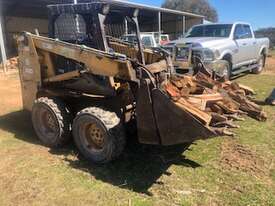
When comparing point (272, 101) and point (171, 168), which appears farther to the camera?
point (272, 101)

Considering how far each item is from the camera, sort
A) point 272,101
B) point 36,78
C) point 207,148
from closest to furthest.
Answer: point 207,148
point 36,78
point 272,101

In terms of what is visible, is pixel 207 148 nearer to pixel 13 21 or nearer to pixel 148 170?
pixel 148 170

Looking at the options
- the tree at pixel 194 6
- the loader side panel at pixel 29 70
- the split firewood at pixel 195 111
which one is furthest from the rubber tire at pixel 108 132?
the tree at pixel 194 6

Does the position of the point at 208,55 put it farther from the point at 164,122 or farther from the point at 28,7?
the point at 28,7

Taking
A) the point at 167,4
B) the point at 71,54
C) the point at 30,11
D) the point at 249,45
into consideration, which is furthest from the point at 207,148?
the point at 167,4

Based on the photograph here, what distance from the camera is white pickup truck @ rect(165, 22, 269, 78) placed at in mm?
9586

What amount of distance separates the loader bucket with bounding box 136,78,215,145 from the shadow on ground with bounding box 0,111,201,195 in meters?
0.51

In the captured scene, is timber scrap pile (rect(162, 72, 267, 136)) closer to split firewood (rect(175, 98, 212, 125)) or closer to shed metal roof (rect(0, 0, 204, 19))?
split firewood (rect(175, 98, 212, 125))

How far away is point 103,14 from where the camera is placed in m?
4.94

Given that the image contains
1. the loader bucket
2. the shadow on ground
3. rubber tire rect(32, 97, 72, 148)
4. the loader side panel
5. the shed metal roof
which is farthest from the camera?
the shed metal roof

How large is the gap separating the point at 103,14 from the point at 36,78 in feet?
5.54

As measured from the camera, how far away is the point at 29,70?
5.85m

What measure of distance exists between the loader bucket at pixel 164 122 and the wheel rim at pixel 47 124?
1.77 metres

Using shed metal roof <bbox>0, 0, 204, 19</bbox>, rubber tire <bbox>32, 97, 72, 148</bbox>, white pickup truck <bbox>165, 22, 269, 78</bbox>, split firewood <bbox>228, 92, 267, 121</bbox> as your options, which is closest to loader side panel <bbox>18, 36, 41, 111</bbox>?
rubber tire <bbox>32, 97, 72, 148</bbox>
